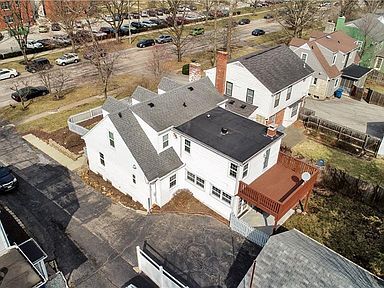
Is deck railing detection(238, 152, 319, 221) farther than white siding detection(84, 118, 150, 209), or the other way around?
white siding detection(84, 118, 150, 209)

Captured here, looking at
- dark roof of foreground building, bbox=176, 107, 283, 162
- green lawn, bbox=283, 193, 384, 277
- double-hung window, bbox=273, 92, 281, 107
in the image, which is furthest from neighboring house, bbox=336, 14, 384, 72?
dark roof of foreground building, bbox=176, 107, 283, 162

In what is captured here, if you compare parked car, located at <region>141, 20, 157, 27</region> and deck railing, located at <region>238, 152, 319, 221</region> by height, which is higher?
deck railing, located at <region>238, 152, 319, 221</region>

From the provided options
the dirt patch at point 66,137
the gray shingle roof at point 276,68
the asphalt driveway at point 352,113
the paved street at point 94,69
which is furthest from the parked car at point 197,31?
the dirt patch at point 66,137

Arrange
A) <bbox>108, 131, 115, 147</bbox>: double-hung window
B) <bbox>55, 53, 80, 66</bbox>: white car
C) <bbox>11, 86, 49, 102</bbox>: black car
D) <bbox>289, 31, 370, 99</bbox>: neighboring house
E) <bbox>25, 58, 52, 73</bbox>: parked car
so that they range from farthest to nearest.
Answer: <bbox>55, 53, 80, 66</bbox>: white car
<bbox>25, 58, 52, 73</bbox>: parked car
<bbox>289, 31, 370, 99</bbox>: neighboring house
<bbox>11, 86, 49, 102</bbox>: black car
<bbox>108, 131, 115, 147</bbox>: double-hung window

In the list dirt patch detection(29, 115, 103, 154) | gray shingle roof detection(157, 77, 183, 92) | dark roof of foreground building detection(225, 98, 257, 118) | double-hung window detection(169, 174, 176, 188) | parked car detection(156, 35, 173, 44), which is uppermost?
gray shingle roof detection(157, 77, 183, 92)

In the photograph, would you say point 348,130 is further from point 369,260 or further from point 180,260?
point 180,260

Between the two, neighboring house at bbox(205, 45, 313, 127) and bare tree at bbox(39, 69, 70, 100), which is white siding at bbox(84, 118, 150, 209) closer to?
neighboring house at bbox(205, 45, 313, 127)
